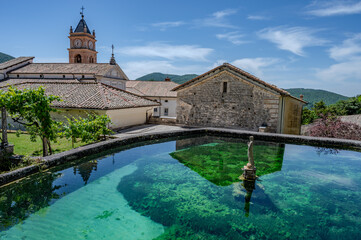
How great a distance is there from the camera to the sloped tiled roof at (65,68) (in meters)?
31.1

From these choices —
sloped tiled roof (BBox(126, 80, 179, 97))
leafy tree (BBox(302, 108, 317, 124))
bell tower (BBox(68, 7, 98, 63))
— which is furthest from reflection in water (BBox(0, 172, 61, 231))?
leafy tree (BBox(302, 108, 317, 124))

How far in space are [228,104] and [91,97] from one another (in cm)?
1030

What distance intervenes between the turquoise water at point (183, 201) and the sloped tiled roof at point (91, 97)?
21.5ft

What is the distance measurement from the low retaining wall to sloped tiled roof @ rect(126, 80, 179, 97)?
25.8 m

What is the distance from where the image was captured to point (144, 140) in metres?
11.8

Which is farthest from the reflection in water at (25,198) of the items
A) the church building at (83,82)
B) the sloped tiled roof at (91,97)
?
the sloped tiled roof at (91,97)

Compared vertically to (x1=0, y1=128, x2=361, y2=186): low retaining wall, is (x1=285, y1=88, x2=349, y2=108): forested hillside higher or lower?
higher

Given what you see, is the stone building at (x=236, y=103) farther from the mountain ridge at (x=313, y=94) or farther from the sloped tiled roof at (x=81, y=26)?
the mountain ridge at (x=313, y=94)

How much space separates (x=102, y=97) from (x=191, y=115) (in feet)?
26.0

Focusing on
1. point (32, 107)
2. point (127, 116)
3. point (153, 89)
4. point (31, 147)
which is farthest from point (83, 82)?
point (153, 89)

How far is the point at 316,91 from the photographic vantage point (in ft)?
376

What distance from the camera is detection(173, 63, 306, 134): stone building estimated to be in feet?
57.8

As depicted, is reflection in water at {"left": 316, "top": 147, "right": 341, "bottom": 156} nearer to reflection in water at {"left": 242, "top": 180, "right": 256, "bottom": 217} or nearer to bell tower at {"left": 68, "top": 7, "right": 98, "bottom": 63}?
reflection in water at {"left": 242, "top": 180, "right": 256, "bottom": 217}

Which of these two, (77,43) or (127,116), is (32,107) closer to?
(127,116)
